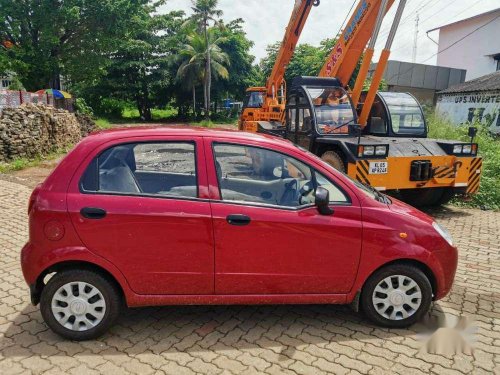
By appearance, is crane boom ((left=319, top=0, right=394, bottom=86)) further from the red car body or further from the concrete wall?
the concrete wall

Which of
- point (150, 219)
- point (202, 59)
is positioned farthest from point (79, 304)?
point (202, 59)

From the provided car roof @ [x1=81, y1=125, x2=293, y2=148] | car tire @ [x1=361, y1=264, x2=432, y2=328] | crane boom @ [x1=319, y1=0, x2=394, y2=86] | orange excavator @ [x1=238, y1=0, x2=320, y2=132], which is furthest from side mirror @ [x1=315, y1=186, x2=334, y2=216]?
orange excavator @ [x1=238, y1=0, x2=320, y2=132]

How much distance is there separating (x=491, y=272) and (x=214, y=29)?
3607cm

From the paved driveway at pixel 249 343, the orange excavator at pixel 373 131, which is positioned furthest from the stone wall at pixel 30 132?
the paved driveway at pixel 249 343

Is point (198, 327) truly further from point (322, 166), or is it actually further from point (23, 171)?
point (23, 171)

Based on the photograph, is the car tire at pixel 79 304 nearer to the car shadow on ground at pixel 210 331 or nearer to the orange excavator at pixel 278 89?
the car shadow on ground at pixel 210 331

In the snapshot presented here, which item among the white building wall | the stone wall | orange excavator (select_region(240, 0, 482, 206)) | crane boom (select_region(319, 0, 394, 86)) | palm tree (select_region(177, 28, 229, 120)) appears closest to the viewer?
orange excavator (select_region(240, 0, 482, 206))

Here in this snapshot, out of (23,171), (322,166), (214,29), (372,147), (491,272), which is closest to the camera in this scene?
(322,166)

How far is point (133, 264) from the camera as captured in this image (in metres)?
3.20

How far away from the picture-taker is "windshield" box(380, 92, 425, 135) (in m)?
8.59

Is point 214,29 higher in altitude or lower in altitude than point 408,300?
higher

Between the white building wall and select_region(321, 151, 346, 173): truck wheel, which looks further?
the white building wall

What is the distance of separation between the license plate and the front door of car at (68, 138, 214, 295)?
14.1ft

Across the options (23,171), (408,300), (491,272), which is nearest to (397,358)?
(408,300)
